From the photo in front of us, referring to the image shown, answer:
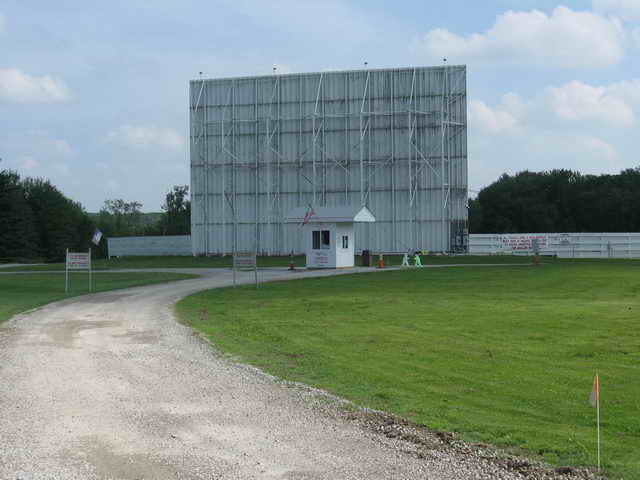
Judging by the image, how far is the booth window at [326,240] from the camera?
4406cm

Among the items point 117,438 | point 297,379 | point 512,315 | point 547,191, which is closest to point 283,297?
point 512,315

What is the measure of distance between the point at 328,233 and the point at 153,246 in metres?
38.3

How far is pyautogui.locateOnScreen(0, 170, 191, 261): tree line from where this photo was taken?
79.6 m

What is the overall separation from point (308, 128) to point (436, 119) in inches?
466

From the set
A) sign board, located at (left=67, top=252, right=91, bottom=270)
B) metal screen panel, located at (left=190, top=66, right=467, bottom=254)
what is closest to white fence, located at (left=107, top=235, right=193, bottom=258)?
metal screen panel, located at (left=190, top=66, right=467, bottom=254)

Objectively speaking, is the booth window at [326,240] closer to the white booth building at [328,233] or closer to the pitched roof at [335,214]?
the white booth building at [328,233]

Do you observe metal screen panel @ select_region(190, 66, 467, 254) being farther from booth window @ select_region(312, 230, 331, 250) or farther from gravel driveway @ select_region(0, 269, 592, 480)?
gravel driveway @ select_region(0, 269, 592, 480)

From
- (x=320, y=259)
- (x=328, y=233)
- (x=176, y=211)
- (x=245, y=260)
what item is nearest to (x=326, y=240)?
(x=328, y=233)

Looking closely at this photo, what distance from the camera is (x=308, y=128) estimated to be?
7000cm

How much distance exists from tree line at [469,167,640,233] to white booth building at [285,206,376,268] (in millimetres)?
51464

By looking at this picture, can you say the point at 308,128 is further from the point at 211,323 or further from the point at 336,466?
the point at 336,466

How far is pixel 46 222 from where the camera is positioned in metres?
92.7

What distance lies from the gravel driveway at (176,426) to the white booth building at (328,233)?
29653 mm

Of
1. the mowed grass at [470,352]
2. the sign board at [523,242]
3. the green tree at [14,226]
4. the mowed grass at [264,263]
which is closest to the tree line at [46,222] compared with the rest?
the green tree at [14,226]
